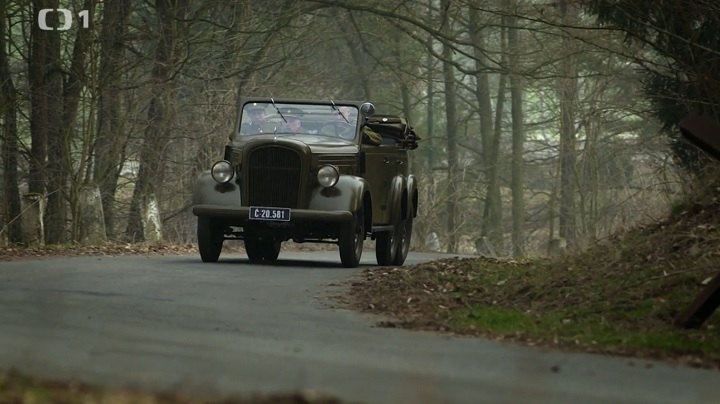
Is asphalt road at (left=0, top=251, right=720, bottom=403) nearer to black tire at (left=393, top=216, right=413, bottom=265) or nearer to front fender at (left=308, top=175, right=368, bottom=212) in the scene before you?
front fender at (left=308, top=175, right=368, bottom=212)

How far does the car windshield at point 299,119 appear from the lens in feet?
71.2

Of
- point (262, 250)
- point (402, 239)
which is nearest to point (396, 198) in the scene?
point (402, 239)

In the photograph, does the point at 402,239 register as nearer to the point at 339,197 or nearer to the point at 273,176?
the point at 339,197

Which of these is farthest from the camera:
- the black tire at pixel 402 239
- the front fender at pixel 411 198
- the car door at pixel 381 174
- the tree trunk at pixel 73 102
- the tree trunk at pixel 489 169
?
the tree trunk at pixel 489 169

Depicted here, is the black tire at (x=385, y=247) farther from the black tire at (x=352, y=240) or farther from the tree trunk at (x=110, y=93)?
the tree trunk at (x=110, y=93)

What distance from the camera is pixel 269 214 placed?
20.2 metres

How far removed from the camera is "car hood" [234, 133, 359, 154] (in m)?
21.0

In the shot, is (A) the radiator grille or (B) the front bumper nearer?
(B) the front bumper

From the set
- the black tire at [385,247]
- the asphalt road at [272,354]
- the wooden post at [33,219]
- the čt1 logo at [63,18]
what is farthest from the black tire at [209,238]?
the čt1 logo at [63,18]

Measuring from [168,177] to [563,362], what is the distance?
2724 cm

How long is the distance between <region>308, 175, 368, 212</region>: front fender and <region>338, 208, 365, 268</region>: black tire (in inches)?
8.2

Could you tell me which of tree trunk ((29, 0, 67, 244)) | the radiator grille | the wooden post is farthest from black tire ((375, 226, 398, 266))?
tree trunk ((29, 0, 67, 244))

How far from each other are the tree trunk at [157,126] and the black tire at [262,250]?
7.31 meters

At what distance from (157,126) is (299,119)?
1132 centimetres
